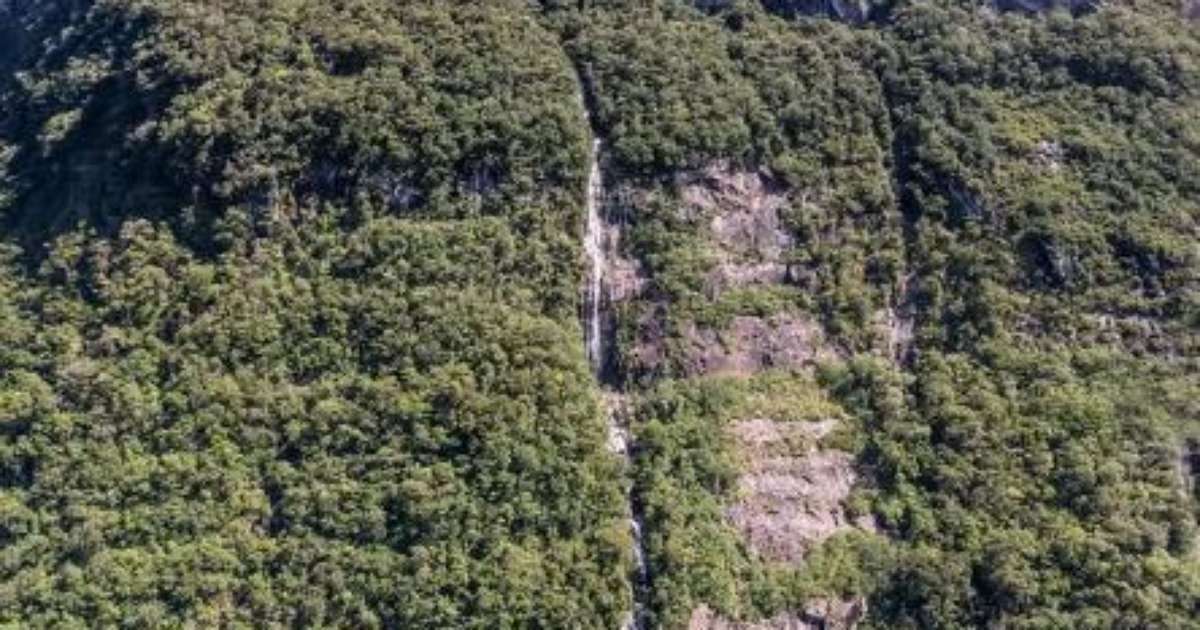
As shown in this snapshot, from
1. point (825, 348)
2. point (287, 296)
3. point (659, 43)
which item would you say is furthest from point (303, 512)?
point (659, 43)

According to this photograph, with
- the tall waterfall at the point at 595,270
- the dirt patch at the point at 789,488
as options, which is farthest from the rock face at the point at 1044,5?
the dirt patch at the point at 789,488

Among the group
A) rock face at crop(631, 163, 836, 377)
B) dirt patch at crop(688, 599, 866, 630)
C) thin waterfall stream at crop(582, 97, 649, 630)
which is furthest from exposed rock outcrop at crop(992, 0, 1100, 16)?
dirt patch at crop(688, 599, 866, 630)

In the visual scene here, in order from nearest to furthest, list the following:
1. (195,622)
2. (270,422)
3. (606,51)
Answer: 1. (195,622)
2. (270,422)
3. (606,51)

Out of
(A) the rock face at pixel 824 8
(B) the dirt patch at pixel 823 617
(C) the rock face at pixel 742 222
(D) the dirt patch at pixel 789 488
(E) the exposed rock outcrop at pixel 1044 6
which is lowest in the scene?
(B) the dirt patch at pixel 823 617

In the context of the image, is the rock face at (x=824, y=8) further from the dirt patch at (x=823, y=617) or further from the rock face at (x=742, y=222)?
the dirt patch at (x=823, y=617)

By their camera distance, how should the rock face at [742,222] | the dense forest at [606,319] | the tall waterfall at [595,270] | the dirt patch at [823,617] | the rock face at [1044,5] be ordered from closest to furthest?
the dense forest at [606,319]
the dirt patch at [823,617]
the tall waterfall at [595,270]
the rock face at [742,222]
the rock face at [1044,5]

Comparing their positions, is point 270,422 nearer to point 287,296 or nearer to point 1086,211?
point 287,296

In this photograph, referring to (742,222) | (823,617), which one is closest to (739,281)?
(742,222)
